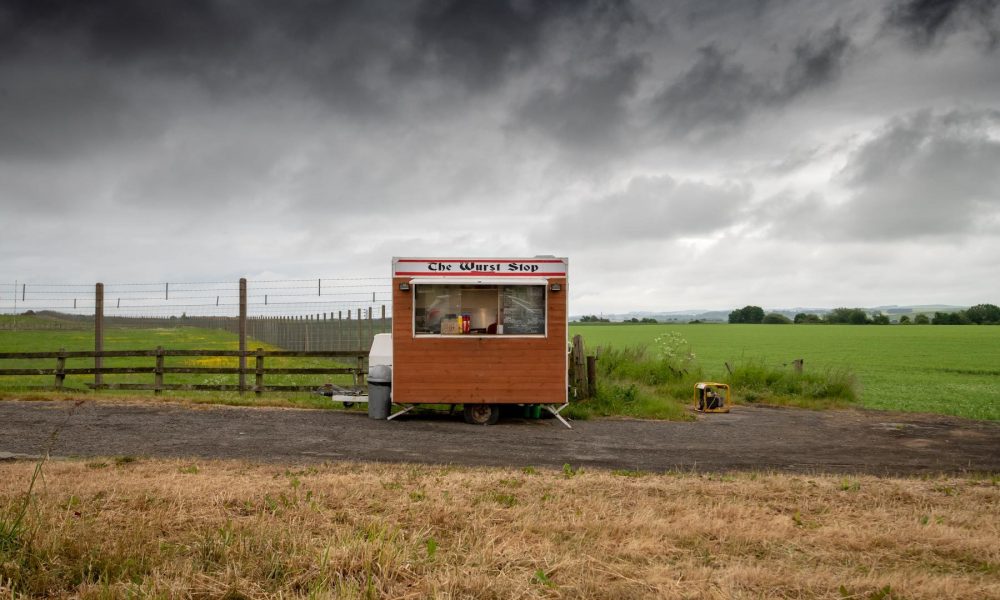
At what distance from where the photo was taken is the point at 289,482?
6652 millimetres

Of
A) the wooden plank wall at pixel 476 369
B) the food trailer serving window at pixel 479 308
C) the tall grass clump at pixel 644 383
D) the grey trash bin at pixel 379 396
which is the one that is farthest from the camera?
the tall grass clump at pixel 644 383

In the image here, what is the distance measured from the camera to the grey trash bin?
1327cm

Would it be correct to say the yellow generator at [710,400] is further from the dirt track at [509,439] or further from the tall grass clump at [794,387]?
the tall grass clump at [794,387]

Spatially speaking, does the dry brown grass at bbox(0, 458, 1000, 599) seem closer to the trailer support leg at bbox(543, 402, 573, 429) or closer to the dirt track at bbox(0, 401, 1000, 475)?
the dirt track at bbox(0, 401, 1000, 475)

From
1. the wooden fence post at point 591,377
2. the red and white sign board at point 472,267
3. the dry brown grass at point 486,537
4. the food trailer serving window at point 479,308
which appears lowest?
the dry brown grass at point 486,537

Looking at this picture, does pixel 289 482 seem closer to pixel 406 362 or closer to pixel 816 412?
pixel 406 362

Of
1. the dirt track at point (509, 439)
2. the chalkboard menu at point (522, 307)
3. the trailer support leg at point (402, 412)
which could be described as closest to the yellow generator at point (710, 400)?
the dirt track at point (509, 439)

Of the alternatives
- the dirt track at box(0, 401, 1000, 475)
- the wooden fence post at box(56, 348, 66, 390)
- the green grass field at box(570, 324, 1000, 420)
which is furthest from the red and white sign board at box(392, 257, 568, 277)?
the green grass field at box(570, 324, 1000, 420)

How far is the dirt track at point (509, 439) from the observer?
9.16m

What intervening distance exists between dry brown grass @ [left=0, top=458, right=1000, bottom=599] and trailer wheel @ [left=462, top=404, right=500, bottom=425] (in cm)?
592

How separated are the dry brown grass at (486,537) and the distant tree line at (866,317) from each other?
9348cm

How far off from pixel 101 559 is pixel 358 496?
86.6 inches

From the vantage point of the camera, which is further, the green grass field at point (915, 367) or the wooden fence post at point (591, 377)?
the green grass field at point (915, 367)

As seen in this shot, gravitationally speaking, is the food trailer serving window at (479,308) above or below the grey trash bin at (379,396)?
above
